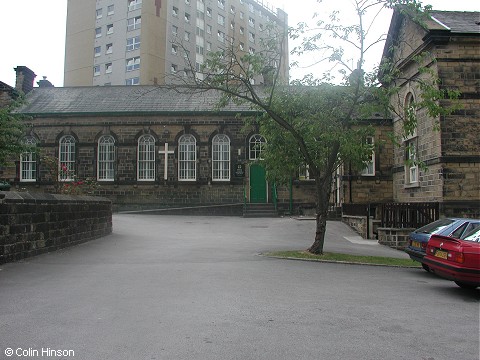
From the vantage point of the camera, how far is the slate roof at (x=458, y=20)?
1725 cm

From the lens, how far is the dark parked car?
8.93 meters

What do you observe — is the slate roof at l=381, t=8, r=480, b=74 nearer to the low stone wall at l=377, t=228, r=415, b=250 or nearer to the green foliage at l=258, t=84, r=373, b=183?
the green foliage at l=258, t=84, r=373, b=183

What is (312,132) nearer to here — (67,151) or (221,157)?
(221,157)

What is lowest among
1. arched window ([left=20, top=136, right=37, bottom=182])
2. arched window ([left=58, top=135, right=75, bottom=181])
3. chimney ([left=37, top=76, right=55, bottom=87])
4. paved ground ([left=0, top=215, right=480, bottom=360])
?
paved ground ([left=0, top=215, right=480, bottom=360])

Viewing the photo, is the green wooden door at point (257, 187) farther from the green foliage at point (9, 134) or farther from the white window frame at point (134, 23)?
the white window frame at point (134, 23)

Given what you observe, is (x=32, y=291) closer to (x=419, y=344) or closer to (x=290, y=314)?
(x=290, y=314)

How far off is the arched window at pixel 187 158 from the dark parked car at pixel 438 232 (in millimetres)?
17308

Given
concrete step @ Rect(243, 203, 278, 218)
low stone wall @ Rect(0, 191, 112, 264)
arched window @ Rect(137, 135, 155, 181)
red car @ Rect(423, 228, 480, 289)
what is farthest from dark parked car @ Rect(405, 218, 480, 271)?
arched window @ Rect(137, 135, 155, 181)

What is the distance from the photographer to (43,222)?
1062cm

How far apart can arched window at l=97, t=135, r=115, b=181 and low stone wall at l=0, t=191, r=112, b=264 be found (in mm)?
12852

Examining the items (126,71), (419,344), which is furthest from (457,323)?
(126,71)

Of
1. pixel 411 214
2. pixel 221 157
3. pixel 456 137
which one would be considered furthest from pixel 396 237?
pixel 221 157

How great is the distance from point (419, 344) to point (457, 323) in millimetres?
1308

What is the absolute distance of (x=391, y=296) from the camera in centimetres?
736
